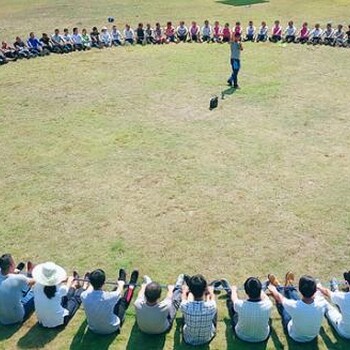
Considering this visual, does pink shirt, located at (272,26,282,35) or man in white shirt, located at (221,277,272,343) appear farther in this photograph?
pink shirt, located at (272,26,282,35)

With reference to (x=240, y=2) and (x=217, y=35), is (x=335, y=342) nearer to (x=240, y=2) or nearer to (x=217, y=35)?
(x=217, y=35)

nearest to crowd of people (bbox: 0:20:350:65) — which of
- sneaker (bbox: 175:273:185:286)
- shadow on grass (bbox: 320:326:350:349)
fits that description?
sneaker (bbox: 175:273:185:286)

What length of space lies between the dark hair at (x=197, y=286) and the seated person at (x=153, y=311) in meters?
0.46

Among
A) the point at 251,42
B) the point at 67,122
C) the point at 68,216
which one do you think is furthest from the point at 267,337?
the point at 251,42

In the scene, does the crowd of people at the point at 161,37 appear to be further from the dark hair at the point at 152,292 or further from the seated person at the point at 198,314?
A: the dark hair at the point at 152,292

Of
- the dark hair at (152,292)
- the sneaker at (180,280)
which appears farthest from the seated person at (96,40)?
the dark hair at (152,292)

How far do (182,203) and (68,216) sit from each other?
7.99ft

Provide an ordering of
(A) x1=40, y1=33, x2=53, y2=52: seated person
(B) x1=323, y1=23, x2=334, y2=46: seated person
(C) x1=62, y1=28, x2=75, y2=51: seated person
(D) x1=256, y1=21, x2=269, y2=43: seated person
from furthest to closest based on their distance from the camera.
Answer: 1. (D) x1=256, y1=21, x2=269, y2=43: seated person
2. (C) x1=62, y1=28, x2=75, y2=51: seated person
3. (A) x1=40, y1=33, x2=53, y2=52: seated person
4. (B) x1=323, y1=23, x2=334, y2=46: seated person

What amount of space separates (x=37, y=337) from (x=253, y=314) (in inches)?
129

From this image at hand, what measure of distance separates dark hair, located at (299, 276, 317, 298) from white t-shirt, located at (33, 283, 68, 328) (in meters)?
3.58

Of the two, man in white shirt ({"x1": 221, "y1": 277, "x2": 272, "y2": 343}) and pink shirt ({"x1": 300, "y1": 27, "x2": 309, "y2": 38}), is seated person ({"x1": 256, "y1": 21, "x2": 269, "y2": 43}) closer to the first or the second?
pink shirt ({"x1": 300, "y1": 27, "x2": 309, "y2": 38})

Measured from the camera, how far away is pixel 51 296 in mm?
8016

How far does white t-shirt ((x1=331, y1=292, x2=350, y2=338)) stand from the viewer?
7688mm

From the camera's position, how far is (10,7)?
33.0 metres
